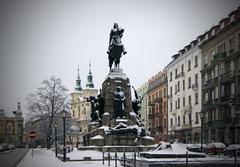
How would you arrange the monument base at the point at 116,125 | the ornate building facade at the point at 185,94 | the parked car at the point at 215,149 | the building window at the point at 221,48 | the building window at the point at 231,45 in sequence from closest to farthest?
the parked car at the point at 215,149
the monument base at the point at 116,125
the building window at the point at 231,45
the building window at the point at 221,48
the ornate building facade at the point at 185,94

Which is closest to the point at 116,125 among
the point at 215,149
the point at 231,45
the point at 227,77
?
the point at 215,149

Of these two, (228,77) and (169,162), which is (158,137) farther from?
(169,162)

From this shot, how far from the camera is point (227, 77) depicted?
37156 mm

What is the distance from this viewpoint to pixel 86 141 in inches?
1214

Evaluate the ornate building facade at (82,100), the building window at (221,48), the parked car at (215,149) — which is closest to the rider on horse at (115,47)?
the parked car at (215,149)

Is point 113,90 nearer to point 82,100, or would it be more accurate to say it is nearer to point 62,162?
point 62,162

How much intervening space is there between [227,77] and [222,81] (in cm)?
75

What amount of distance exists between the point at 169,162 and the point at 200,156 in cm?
252

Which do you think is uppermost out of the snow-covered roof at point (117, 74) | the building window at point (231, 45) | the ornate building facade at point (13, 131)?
the building window at point (231, 45)

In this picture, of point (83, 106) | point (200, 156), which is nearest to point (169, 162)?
point (200, 156)

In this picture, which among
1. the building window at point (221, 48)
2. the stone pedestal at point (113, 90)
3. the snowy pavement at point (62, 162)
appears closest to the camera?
the snowy pavement at point (62, 162)

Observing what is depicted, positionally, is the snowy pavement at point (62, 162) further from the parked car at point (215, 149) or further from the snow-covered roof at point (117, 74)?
the parked car at point (215, 149)

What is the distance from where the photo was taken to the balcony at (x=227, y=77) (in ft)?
120

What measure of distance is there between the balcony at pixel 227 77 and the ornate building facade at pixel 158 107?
2212cm
